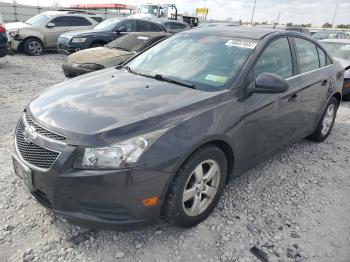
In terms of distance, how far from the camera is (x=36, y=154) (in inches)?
95.0

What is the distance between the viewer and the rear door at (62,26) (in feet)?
42.0

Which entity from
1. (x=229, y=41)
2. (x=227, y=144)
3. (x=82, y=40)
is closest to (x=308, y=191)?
(x=227, y=144)

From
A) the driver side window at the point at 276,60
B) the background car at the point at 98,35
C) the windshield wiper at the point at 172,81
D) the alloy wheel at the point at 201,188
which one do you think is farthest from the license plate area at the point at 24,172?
the background car at the point at 98,35

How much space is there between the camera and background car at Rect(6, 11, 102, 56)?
39.7 ft

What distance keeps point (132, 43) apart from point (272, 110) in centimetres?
603

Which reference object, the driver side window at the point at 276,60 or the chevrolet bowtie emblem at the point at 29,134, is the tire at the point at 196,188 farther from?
the chevrolet bowtie emblem at the point at 29,134

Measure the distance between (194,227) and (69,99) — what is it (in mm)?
1550

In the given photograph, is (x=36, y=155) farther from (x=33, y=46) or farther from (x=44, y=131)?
(x=33, y=46)

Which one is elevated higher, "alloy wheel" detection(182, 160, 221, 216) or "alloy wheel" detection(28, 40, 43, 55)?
"alloy wheel" detection(182, 160, 221, 216)

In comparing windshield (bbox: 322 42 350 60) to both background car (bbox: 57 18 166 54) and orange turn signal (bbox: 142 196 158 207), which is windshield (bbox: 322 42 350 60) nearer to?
background car (bbox: 57 18 166 54)

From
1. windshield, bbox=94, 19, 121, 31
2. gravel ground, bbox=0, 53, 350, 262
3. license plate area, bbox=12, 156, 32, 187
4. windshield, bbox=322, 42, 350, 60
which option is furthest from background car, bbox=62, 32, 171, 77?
windshield, bbox=322, 42, 350, 60

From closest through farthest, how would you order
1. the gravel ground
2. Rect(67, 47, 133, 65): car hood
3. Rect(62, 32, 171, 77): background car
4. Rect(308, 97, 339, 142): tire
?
the gravel ground
Rect(308, 97, 339, 142): tire
Rect(62, 32, 171, 77): background car
Rect(67, 47, 133, 65): car hood

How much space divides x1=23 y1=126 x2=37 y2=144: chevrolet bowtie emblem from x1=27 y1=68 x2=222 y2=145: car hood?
9cm

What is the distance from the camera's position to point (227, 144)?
2836 mm
